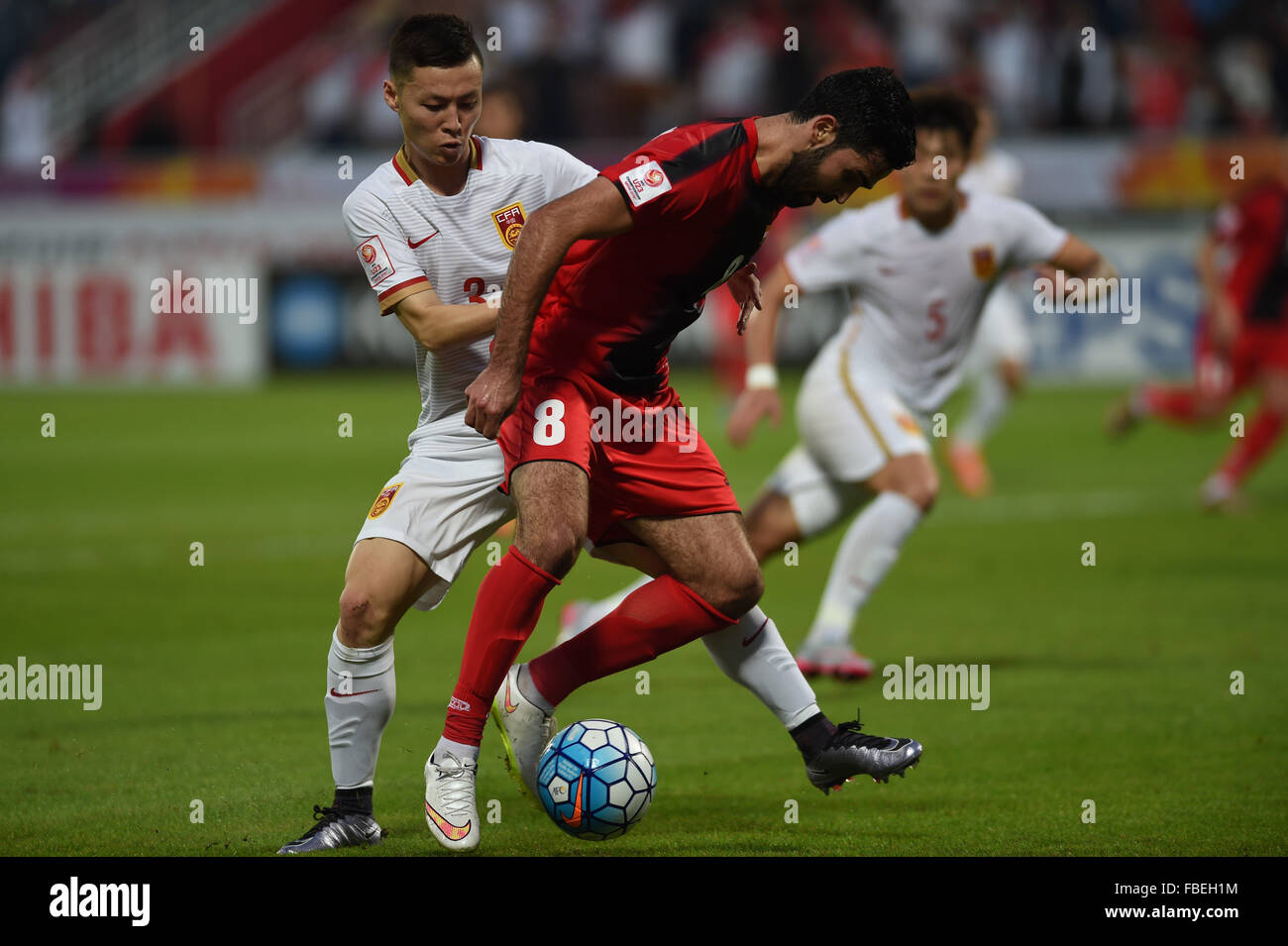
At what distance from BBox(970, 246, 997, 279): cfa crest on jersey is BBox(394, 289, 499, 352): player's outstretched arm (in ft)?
10.2

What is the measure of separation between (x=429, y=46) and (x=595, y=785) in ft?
6.35

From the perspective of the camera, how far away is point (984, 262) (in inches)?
288

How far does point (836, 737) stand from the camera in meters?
4.92

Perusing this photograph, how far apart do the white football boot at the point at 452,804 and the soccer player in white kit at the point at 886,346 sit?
263 cm

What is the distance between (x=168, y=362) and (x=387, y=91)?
1779cm

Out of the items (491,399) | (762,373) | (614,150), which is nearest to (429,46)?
(491,399)

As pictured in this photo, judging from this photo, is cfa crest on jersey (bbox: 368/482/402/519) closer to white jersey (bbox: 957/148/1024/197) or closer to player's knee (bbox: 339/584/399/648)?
player's knee (bbox: 339/584/399/648)

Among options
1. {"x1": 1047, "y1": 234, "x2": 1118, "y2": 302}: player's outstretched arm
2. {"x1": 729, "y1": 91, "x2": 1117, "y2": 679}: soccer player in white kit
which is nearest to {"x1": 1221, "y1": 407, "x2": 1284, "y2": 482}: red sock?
{"x1": 729, "y1": 91, "x2": 1117, "y2": 679}: soccer player in white kit

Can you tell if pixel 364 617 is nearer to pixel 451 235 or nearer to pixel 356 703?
pixel 356 703

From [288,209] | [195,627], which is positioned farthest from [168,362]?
[195,627]

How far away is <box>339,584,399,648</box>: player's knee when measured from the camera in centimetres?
462

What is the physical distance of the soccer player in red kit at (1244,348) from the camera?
1239cm

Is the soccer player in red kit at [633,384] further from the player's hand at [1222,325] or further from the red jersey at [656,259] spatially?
the player's hand at [1222,325]

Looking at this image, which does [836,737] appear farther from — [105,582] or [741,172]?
[105,582]
